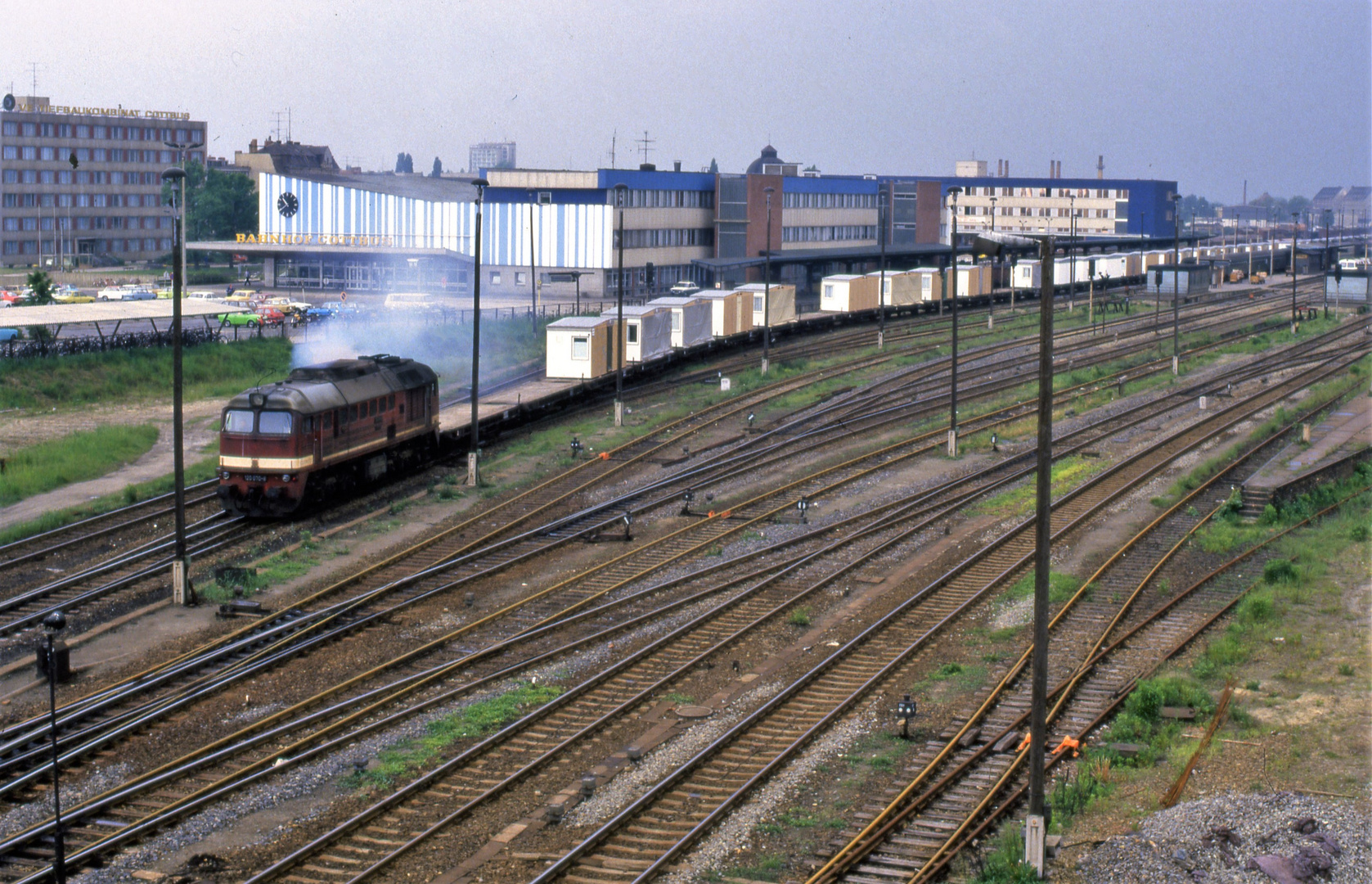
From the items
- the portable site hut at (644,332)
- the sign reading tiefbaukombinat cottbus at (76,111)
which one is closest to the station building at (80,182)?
the sign reading tiefbaukombinat cottbus at (76,111)

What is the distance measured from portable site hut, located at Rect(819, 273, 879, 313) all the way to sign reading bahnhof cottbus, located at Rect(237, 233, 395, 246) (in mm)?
29652

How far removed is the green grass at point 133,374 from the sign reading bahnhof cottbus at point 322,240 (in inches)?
1254

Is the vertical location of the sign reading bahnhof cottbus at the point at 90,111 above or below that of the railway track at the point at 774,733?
above

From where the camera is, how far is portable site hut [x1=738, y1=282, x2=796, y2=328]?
6481 cm

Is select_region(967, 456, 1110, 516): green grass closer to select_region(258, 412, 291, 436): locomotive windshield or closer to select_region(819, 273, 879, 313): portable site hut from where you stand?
select_region(258, 412, 291, 436): locomotive windshield

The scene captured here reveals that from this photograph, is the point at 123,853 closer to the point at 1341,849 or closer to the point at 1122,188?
the point at 1341,849

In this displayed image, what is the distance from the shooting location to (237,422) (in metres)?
28.6

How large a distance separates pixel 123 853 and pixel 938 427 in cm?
3129

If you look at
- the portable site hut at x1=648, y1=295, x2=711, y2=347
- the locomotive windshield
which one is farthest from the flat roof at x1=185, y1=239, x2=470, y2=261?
the locomotive windshield

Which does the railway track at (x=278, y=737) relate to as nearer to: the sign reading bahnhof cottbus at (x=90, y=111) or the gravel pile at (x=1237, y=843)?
the gravel pile at (x=1237, y=843)

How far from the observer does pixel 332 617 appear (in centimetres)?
2259

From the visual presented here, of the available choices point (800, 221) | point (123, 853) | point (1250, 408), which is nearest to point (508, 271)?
point (800, 221)

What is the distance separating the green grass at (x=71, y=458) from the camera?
109ft

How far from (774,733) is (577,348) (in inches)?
1254
